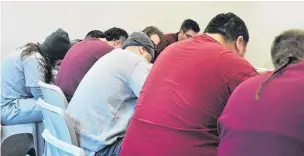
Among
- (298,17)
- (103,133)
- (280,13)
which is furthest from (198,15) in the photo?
(103,133)

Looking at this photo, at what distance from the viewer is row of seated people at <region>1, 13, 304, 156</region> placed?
2.71 ft

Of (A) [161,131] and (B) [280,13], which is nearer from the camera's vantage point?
(A) [161,131]

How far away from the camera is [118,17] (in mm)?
3682

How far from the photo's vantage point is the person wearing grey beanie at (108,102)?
133 cm

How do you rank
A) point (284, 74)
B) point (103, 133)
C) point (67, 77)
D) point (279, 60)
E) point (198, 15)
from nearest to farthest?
point (284, 74) → point (279, 60) → point (103, 133) → point (67, 77) → point (198, 15)

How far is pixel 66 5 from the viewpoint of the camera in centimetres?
348

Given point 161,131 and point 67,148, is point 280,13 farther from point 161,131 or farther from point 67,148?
point 67,148

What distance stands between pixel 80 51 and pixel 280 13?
1.71m

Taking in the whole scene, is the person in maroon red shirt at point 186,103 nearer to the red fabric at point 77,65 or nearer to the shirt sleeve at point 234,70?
the shirt sleeve at point 234,70

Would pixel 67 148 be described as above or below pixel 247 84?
below

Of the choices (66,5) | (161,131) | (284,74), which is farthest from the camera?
(66,5)

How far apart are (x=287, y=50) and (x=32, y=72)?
153cm

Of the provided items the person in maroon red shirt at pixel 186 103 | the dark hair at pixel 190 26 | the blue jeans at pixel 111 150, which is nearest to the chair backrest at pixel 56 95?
the blue jeans at pixel 111 150

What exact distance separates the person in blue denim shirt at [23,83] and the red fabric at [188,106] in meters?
1.06
